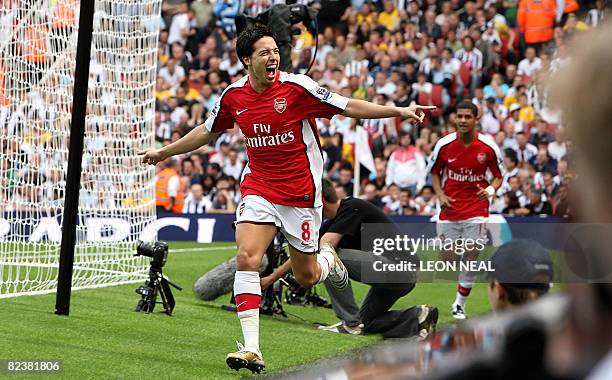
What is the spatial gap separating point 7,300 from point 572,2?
50.6 ft

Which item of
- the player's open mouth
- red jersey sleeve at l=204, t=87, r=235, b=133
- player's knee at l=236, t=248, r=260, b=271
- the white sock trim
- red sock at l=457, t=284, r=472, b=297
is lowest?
red sock at l=457, t=284, r=472, b=297

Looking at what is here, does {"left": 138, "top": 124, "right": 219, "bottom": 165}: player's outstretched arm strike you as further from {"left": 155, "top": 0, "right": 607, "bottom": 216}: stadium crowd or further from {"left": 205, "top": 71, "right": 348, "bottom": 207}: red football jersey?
{"left": 155, "top": 0, "right": 607, "bottom": 216}: stadium crowd

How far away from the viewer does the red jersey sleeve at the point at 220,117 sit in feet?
25.6

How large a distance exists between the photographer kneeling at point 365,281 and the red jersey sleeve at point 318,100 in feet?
6.37

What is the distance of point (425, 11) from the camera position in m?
23.0

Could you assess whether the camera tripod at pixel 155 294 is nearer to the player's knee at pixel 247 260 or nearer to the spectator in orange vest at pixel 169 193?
the player's knee at pixel 247 260

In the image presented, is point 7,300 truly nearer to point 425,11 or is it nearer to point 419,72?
point 419,72

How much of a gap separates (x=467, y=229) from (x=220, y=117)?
17.1 ft

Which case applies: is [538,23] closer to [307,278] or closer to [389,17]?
[389,17]

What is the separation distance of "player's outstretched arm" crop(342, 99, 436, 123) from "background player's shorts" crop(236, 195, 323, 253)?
31.7 inches

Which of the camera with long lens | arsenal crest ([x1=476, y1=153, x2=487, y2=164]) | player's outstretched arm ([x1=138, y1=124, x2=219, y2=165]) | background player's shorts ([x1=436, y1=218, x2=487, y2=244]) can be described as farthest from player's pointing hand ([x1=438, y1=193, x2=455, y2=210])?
player's outstretched arm ([x1=138, y1=124, x2=219, y2=165])

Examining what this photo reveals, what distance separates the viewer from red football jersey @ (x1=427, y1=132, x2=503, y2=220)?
12094mm

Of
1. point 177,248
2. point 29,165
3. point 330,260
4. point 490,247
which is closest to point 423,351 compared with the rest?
point 330,260

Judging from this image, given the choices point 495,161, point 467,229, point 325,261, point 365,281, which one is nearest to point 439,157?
point 495,161
